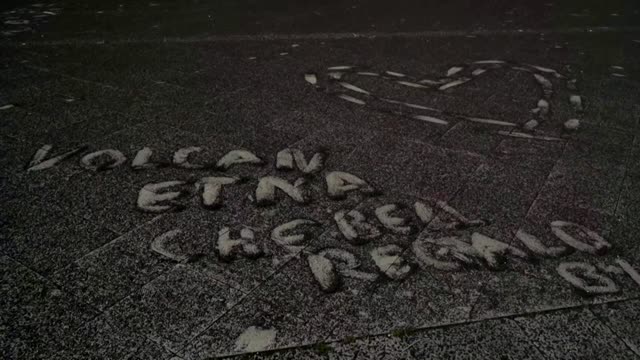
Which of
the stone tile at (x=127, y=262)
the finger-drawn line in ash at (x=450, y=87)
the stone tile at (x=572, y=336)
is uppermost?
the finger-drawn line in ash at (x=450, y=87)

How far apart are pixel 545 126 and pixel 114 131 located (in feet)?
12.3

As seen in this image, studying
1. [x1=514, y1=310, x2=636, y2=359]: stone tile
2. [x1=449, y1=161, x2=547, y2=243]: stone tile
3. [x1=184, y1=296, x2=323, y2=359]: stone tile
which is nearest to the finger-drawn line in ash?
[x1=449, y1=161, x2=547, y2=243]: stone tile

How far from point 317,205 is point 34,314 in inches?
63.2

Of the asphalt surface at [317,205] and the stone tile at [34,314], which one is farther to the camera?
the asphalt surface at [317,205]

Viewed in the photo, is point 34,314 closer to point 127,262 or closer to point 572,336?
point 127,262

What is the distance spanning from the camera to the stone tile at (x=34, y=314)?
6.59 feet

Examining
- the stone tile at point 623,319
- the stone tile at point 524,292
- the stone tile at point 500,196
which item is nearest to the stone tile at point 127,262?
the stone tile at point 524,292

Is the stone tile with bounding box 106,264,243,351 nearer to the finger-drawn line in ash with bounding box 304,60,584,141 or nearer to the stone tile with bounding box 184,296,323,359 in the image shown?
the stone tile with bounding box 184,296,323,359

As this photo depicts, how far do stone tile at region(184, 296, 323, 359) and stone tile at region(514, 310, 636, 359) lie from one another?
0.97 meters

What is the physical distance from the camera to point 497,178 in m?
3.35

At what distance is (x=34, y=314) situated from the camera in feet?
7.09

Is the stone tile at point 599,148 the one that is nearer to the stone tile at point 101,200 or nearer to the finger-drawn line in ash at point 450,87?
the finger-drawn line in ash at point 450,87

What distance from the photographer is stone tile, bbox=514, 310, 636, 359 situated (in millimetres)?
2037

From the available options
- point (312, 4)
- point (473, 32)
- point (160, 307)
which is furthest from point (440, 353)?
point (312, 4)
